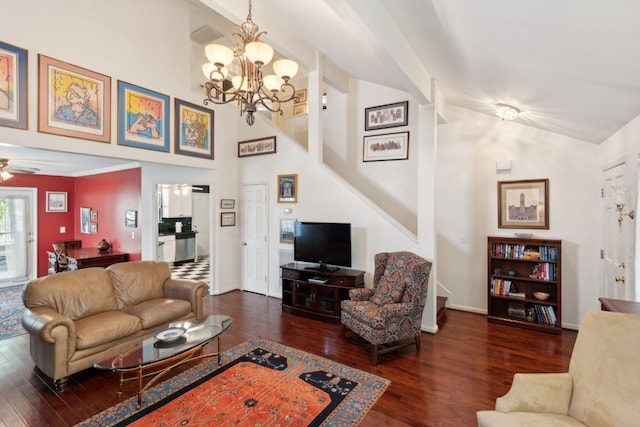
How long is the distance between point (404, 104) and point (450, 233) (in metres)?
2.25

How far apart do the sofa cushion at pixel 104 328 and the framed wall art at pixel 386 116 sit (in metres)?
4.51

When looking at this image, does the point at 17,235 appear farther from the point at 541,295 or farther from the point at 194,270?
the point at 541,295

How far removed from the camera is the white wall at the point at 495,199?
3.87 m

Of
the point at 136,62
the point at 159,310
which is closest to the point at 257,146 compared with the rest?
the point at 136,62

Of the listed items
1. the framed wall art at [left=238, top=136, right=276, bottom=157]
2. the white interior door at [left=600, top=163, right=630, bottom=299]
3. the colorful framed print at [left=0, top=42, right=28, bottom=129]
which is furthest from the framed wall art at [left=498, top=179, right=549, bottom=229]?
the colorful framed print at [left=0, top=42, right=28, bottom=129]

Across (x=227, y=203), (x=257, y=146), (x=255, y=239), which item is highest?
(x=257, y=146)

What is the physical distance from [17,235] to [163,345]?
21.4 feet

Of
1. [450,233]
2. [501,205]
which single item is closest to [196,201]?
[450,233]

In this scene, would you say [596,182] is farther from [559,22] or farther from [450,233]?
[559,22]

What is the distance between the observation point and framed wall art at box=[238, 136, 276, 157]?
5.38m

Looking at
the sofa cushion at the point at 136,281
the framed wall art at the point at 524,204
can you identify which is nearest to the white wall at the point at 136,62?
the sofa cushion at the point at 136,281

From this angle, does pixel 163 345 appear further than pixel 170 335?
No

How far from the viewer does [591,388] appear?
1.59 meters

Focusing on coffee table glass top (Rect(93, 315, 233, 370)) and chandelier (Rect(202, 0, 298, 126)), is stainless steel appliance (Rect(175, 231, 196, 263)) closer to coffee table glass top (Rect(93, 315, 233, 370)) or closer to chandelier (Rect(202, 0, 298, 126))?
coffee table glass top (Rect(93, 315, 233, 370))
